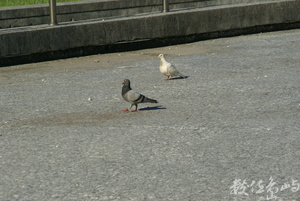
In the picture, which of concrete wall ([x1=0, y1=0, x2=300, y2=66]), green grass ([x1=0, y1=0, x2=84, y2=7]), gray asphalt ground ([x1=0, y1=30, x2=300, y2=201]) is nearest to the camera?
gray asphalt ground ([x1=0, y1=30, x2=300, y2=201])

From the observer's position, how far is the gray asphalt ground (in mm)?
5559

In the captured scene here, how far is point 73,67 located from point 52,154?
19.2 ft

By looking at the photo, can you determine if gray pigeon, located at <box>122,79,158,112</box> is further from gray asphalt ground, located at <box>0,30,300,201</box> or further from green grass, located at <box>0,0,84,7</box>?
green grass, located at <box>0,0,84,7</box>

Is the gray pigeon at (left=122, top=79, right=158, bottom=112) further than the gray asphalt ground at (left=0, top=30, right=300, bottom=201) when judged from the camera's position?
Yes

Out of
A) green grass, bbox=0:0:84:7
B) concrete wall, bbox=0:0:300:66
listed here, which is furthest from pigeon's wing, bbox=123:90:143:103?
green grass, bbox=0:0:84:7

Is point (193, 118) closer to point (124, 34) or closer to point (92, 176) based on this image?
point (92, 176)

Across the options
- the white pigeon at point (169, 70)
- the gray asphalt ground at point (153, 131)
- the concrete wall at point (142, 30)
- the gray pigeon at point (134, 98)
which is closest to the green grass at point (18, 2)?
the concrete wall at point (142, 30)

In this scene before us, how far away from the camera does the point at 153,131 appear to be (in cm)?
746

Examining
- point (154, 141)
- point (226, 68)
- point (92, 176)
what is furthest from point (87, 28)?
point (92, 176)

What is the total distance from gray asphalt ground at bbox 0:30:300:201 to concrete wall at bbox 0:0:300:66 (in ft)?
1.59

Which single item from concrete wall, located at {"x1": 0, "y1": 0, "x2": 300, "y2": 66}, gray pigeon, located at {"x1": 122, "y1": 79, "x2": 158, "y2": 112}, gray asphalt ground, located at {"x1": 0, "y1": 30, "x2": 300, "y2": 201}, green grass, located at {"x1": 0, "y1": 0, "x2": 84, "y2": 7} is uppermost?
green grass, located at {"x1": 0, "y1": 0, "x2": 84, "y2": 7}

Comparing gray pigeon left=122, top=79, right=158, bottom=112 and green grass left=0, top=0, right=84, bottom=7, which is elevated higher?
green grass left=0, top=0, right=84, bottom=7

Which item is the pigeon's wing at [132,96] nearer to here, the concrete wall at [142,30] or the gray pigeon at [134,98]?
the gray pigeon at [134,98]

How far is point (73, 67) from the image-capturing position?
12.3m
